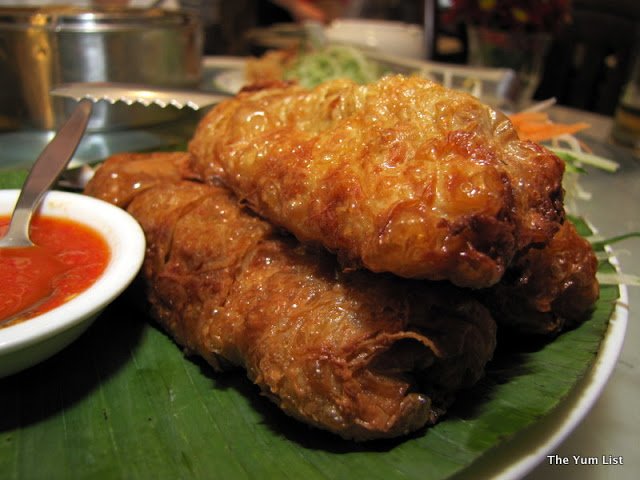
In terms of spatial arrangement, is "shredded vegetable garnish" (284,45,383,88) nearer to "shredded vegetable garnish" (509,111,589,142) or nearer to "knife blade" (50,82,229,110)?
"shredded vegetable garnish" (509,111,589,142)

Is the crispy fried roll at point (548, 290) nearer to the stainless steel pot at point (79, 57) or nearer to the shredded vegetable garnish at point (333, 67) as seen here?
the stainless steel pot at point (79, 57)

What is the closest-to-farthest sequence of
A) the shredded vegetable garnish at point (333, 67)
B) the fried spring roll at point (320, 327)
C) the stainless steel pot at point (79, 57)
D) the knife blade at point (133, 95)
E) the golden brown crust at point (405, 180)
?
the golden brown crust at point (405, 180)
the fried spring roll at point (320, 327)
the knife blade at point (133, 95)
the stainless steel pot at point (79, 57)
the shredded vegetable garnish at point (333, 67)

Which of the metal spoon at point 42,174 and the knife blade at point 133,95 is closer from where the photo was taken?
the metal spoon at point 42,174

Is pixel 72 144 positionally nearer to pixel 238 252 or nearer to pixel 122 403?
pixel 238 252

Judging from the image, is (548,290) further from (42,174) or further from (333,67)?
(333,67)

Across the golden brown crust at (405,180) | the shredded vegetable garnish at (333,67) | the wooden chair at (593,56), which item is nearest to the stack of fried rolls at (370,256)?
the golden brown crust at (405,180)

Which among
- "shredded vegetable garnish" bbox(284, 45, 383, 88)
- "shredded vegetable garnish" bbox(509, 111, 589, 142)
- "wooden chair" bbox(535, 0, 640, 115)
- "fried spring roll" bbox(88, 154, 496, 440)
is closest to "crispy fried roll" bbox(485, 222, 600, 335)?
"fried spring roll" bbox(88, 154, 496, 440)

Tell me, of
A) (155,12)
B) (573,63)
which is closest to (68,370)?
(155,12)

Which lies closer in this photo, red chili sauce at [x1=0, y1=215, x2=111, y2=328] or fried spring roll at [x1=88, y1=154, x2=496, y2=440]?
fried spring roll at [x1=88, y1=154, x2=496, y2=440]
